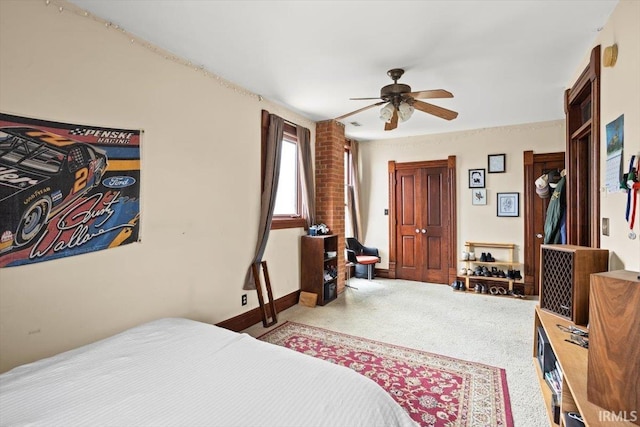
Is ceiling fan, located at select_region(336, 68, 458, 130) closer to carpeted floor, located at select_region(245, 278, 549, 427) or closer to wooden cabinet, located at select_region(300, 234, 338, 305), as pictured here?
wooden cabinet, located at select_region(300, 234, 338, 305)

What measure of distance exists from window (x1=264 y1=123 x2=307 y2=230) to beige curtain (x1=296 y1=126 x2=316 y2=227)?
2.5 inches

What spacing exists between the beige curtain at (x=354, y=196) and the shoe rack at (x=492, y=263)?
1.88m

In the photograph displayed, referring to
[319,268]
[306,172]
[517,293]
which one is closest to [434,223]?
[517,293]

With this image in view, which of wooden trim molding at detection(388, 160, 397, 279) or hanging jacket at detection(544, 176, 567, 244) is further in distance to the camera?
wooden trim molding at detection(388, 160, 397, 279)

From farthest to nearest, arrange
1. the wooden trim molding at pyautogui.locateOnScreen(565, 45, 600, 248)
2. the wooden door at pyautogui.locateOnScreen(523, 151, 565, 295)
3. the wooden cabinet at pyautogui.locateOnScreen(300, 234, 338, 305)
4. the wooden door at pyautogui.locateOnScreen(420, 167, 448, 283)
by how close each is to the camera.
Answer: the wooden door at pyautogui.locateOnScreen(420, 167, 448, 283)
the wooden door at pyautogui.locateOnScreen(523, 151, 565, 295)
the wooden cabinet at pyautogui.locateOnScreen(300, 234, 338, 305)
the wooden trim molding at pyautogui.locateOnScreen(565, 45, 600, 248)

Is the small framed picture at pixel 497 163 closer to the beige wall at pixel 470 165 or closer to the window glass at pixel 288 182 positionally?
the beige wall at pixel 470 165

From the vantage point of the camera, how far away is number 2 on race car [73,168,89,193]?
193cm

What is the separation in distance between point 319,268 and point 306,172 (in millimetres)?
1335

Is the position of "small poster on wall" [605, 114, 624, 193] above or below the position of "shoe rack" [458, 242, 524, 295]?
above

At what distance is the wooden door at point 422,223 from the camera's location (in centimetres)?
530

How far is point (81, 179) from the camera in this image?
6.40ft

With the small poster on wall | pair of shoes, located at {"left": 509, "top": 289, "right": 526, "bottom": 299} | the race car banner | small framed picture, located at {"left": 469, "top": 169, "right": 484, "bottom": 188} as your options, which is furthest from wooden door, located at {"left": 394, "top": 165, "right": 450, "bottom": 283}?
the race car banner

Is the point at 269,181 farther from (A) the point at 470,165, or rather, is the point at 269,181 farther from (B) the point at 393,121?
(A) the point at 470,165

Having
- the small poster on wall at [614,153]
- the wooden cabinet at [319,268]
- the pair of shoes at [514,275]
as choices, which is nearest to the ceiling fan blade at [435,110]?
the small poster on wall at [614,153]
